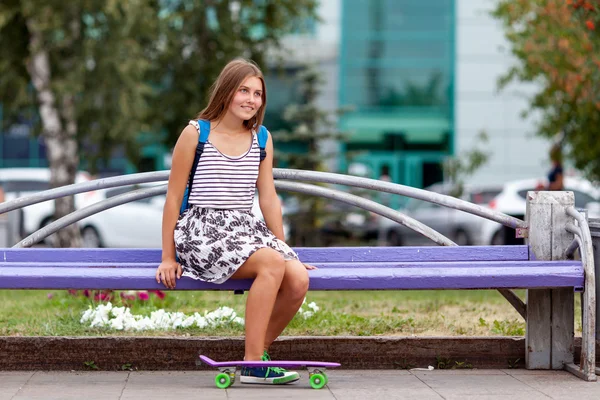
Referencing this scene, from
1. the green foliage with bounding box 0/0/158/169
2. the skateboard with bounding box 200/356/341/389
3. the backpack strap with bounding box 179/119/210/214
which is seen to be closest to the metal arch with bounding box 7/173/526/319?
the backpack strap with bounding box 179/119/210/214

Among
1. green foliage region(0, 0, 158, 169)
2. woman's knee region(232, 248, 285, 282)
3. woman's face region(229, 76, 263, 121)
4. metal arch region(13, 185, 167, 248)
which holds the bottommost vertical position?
woman's knee region(232, 248, 285, 282)

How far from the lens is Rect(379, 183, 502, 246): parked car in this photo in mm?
21656

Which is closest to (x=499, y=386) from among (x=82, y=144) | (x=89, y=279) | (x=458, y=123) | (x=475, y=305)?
(x=89, y=279)

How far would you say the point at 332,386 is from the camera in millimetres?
5426

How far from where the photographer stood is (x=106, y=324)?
6332mm

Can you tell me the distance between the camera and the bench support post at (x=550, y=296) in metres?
5.93

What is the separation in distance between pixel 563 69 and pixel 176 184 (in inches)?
544

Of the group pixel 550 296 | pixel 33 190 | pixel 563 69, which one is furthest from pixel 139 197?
pixel 33 190

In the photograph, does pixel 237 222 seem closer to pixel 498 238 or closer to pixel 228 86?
pixel 228 86

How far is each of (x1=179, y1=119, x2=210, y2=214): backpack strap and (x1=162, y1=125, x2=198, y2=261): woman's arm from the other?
2cm

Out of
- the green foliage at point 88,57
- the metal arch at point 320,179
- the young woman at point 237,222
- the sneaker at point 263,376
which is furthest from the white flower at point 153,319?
the green foliage at point 88,57

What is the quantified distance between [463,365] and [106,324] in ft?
6.69

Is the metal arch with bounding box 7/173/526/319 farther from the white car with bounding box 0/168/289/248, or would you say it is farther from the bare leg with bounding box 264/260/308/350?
the white car with bounding box 0/168/289/248

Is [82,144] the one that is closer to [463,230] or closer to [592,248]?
[463,230]
